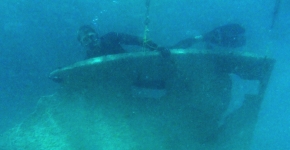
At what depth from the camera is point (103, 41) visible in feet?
21.6

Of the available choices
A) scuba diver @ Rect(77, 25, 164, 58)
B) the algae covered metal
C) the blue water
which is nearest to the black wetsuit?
scuba diver @ Rect(77, 25, 164, 58)

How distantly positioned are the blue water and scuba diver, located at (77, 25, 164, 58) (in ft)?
24.3

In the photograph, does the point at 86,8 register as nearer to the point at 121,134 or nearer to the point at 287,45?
the point at 121,134

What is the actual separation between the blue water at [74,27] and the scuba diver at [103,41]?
7.40 metres

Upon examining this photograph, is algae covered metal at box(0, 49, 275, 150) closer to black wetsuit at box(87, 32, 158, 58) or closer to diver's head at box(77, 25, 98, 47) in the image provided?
black wetsuit at box(87, 32, 158, 58)

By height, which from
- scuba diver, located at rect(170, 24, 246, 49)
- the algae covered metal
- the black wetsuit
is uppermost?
scuba diver, located at rect(170, 24, 246, 49)

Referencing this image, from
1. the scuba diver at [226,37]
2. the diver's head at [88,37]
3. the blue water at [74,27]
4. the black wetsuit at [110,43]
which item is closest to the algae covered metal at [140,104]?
the black wetsuit at [110,43]

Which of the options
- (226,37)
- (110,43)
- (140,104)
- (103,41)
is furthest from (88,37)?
(226,37)

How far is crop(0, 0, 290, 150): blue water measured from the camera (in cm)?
1420

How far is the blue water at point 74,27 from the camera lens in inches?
559

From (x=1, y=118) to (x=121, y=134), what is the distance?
13.3 meters

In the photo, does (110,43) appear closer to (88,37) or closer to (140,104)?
(88,37)

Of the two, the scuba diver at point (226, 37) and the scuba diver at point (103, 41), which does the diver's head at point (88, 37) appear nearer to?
the scuba diver at point (103, 41)

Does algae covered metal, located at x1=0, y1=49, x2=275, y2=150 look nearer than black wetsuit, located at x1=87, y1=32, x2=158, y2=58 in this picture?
Yes
